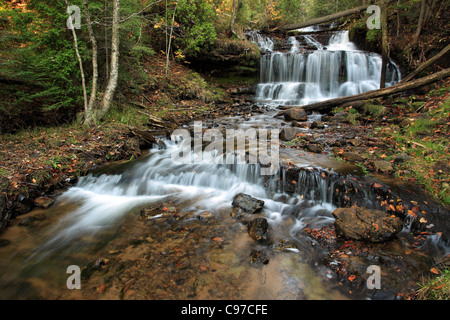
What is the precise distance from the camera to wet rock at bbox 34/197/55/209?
15.4 ft

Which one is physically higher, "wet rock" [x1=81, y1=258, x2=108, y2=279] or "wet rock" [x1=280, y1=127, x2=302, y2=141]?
"wet rock" [x1=280, y1=127, x2=302, y2=141]

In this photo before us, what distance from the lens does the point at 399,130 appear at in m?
6.59

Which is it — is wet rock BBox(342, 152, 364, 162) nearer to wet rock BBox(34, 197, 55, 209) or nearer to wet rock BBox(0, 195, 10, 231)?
wet rock BBox(34, 197, 55, 209)

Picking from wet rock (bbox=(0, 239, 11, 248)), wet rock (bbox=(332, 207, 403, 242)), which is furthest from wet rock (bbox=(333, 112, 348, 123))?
wet rock (bbox=(0, 239, 11, 248))

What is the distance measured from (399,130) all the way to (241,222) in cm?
567

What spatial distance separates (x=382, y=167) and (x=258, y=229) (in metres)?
3.08

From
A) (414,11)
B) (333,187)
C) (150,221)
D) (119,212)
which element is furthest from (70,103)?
(414,11)

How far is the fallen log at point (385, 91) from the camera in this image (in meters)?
8.01

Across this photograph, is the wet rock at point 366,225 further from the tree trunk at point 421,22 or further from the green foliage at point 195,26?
the green foliage at point 195,26

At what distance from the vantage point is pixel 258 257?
3404mm

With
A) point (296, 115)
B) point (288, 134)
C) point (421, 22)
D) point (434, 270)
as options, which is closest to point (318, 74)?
point (421, 22)

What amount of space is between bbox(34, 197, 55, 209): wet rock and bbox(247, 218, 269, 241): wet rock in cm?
419

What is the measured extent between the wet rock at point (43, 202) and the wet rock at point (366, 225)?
222 inches
